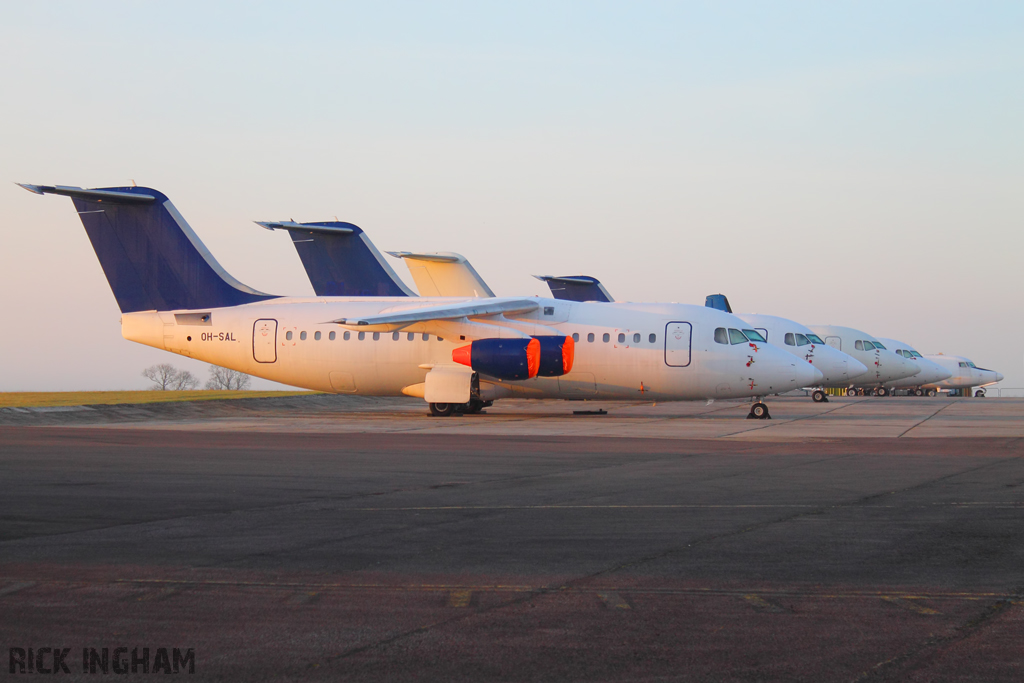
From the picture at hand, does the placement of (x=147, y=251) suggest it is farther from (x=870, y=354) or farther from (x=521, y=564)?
(x=870, y=354)

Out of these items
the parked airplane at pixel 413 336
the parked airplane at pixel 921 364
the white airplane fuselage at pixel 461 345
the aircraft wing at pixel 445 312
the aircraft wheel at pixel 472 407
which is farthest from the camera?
the parked airplane at pixel 921 364

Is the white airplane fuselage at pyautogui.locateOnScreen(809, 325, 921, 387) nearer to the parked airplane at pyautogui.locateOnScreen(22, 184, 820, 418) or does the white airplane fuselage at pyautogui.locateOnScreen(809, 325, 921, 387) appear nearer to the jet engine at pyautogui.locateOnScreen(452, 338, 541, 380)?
the parked airplane at pyautogui.locateOnScreen(22, 184, 820, 418)

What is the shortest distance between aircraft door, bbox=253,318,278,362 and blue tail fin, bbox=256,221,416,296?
27.2 feet

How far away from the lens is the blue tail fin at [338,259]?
40.4 metres

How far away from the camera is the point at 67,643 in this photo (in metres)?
5.46

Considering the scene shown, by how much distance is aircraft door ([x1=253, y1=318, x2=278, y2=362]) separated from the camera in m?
32.3

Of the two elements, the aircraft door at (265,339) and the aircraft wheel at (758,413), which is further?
the aircraft door at (265,339)

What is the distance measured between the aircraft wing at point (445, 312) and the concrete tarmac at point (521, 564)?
39.1 feet

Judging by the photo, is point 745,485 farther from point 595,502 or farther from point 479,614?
point 479,614

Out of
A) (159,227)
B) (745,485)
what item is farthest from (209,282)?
(745,485)

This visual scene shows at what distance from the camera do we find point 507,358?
29.2 metres

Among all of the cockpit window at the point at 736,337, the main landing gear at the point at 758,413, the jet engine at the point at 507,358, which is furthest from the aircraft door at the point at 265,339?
the main landing gear at the point at 758,413

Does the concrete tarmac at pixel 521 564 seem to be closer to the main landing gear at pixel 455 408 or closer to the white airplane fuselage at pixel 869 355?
the main landing gear at pixel 455 408

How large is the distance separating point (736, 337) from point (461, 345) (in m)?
8.95
